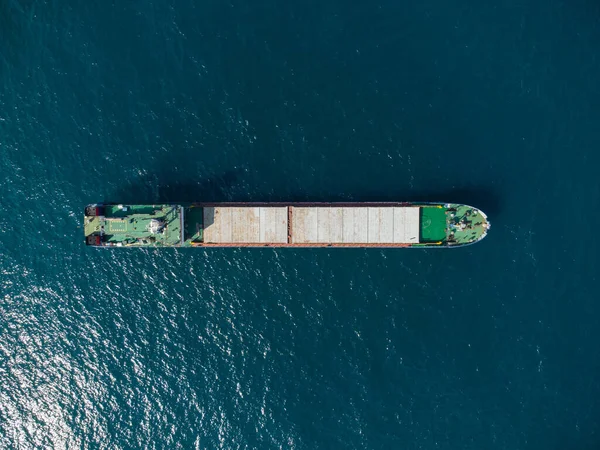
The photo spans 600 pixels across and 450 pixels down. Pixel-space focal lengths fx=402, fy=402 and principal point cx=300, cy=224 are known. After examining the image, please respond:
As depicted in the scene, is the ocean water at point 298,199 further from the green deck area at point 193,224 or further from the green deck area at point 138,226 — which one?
the green deck area at point 138,226

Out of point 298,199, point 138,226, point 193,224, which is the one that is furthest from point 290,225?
point 138,226

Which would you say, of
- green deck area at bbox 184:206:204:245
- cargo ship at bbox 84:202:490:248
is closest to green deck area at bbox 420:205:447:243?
cargo ship at bbox 84:202:490:248

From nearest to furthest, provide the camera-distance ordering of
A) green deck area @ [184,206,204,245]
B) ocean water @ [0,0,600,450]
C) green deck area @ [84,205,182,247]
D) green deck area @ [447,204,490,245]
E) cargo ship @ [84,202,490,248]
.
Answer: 1. green deck area @ [84,205,182,247]
2. cargo ship @ [84,202,490,248]
3. green deck area @ [447,204,490,245]
4. ocean water @ [0,0,600,450]
5. green deck area @ [184,206,204,245]

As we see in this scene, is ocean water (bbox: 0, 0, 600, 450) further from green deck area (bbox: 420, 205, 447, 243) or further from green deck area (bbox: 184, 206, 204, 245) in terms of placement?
green deck area (bbox: 184, 206, 204, 245)

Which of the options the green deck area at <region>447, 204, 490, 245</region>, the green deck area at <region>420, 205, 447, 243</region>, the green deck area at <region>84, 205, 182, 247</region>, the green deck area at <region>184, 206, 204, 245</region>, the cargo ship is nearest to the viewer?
the green deck area at <region>84, 205, 182, 247</region>

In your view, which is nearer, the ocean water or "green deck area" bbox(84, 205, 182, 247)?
"green deck area" bbox(84, 205, 182, 247)

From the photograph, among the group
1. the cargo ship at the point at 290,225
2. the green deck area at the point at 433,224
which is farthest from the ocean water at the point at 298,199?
the green deck area at the point at 433,224

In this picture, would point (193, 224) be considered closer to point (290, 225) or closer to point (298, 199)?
point (290, 225)
